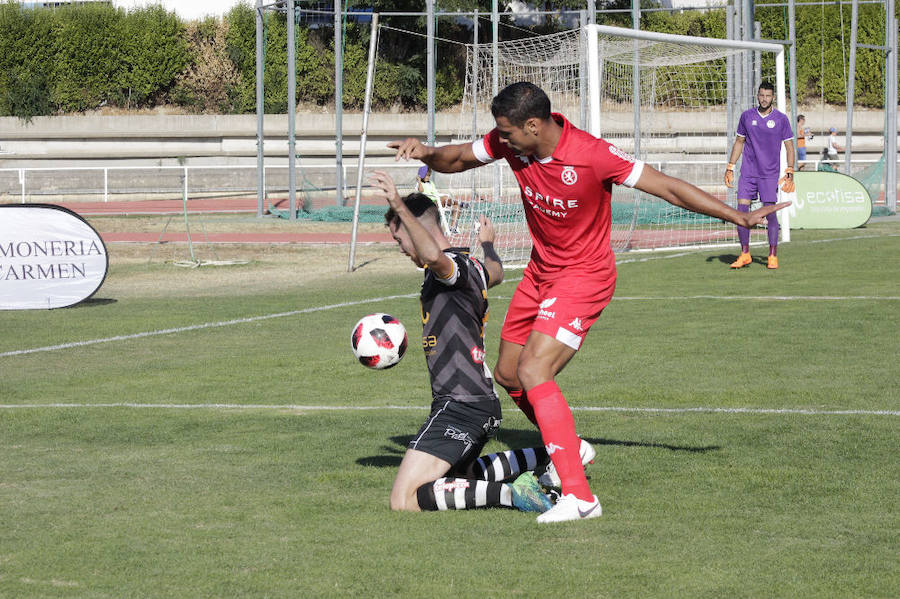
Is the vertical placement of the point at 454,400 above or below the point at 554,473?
above

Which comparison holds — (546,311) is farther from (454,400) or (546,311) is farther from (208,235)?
(208,235)

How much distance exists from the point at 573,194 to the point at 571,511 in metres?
1.53

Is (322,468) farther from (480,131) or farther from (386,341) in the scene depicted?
(480,131)

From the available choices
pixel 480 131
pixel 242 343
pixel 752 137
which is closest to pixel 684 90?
pixel 480 131

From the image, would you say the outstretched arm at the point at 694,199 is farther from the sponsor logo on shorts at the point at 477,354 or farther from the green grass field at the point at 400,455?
the green grass field at the point at 400,455

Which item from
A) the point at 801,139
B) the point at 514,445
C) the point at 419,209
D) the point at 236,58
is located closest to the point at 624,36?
the point at 514,445

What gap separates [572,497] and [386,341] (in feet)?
5.31

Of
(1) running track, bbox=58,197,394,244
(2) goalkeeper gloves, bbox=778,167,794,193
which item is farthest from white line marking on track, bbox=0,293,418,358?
(1) running track, bbox=58,197,394,244

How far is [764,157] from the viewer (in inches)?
668

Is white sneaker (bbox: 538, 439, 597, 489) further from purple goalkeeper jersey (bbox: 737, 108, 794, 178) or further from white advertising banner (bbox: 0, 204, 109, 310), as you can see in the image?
purple goalkeeper jersey (bbox: 737, 108, 794, 178)

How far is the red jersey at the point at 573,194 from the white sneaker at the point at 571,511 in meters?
1.21

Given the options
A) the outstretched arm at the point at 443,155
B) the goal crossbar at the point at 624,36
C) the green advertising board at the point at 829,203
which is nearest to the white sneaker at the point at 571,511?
the outstretched arm at the point at 443,155

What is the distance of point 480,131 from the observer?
29.0 m

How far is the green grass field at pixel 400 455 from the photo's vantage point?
483 cm
